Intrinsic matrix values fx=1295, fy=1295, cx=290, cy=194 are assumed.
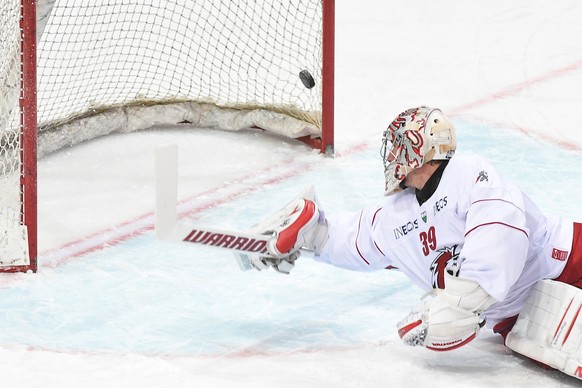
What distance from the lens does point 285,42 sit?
19.7 ft

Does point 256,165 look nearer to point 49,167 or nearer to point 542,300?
point 49,167

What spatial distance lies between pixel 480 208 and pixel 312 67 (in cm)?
238

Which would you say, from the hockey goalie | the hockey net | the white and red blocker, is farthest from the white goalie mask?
the hockey net

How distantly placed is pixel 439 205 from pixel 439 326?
323mm

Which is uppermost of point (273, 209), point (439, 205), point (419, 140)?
point (419, 140)

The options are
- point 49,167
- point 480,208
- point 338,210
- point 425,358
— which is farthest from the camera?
point 49,167

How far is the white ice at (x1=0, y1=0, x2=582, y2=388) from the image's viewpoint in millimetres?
3525

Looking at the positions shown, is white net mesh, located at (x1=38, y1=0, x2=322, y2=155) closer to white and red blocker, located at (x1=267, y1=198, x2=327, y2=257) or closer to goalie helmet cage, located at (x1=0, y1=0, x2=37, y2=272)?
goalie helmet cage, located at (x1=0, y1=0, x2=37, y2=272)

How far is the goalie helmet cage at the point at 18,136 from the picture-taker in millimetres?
4070

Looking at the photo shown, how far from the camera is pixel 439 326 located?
3.32 meters

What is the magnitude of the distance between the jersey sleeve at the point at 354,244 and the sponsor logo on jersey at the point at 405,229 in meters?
0.12

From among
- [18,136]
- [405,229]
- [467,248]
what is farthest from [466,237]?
[18,136]

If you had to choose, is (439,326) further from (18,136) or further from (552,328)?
(18,136)

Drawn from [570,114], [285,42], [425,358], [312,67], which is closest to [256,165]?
[312,67]
